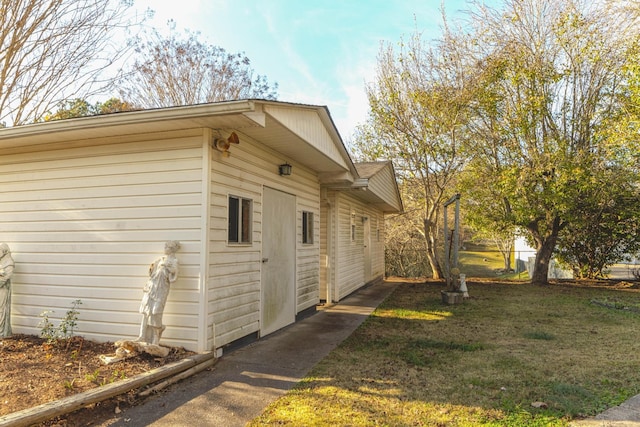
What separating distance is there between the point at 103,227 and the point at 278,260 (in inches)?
92.6

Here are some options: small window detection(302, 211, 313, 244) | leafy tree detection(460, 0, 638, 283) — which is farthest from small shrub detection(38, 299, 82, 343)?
leafy tree detection(460, 0, 638, 283)

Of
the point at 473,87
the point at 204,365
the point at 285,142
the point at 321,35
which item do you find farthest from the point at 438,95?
the point at 204,365

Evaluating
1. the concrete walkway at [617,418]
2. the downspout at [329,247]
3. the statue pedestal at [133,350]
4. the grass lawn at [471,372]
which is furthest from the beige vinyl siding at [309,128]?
the concrete walkway at [617,418]

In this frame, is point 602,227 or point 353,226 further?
point 602,227

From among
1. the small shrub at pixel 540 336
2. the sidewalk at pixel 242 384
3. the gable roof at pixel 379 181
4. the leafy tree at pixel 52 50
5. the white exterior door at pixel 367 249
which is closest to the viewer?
the sidewalk at pixel 242 384

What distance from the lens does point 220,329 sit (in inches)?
169

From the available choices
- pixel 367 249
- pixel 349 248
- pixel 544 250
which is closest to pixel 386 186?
pixel 367 249

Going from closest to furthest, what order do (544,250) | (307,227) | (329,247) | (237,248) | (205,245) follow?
(205,245), (237,248), (307,227), (329,247), (544,250)

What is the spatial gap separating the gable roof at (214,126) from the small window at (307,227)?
1222mm

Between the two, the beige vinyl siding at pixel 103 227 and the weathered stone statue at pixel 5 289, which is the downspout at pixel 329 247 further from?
the weathered stone statue at pixel 5 289

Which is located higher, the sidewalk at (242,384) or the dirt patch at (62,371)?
the dirt patch at (62,371)

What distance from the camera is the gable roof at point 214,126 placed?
3775mm

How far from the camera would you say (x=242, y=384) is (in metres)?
3.55

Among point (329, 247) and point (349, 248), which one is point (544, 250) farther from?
point (329, 247)
